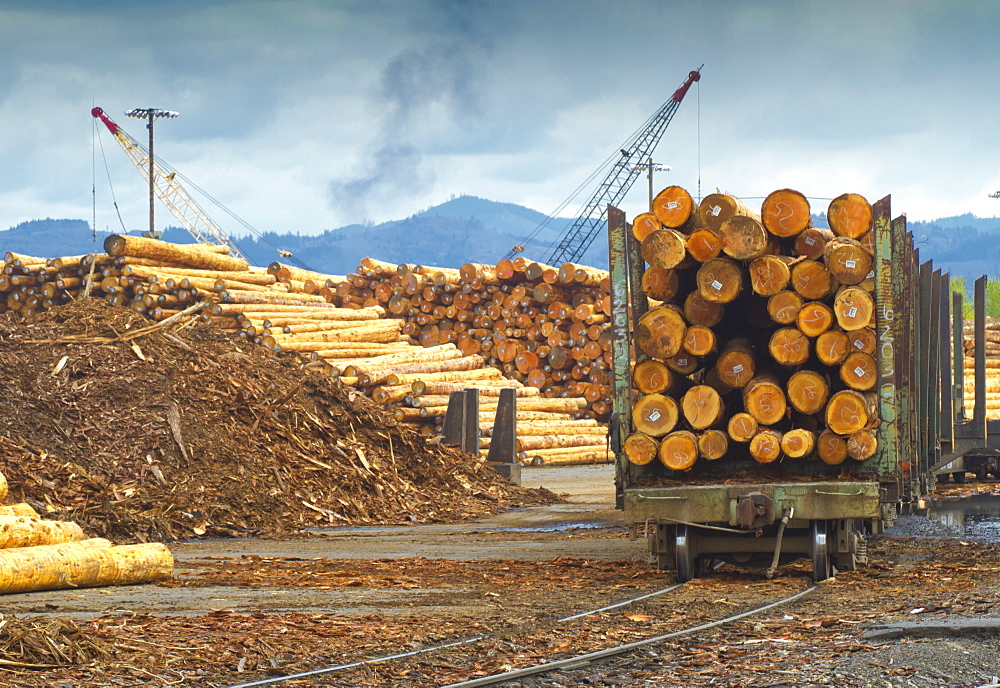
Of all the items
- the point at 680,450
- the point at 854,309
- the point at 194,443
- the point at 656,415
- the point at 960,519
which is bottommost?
the point at 960,519

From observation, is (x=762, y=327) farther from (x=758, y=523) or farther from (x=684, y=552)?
(x=684, y=552)

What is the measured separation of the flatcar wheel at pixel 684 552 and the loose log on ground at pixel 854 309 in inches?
79.4

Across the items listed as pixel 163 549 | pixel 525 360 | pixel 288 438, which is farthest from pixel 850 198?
pixel 525 360

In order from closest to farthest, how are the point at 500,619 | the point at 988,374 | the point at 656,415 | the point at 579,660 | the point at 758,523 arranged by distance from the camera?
the point at 579,660 < the point at 500,619 < the point at 758,523 < the point at 656,415 < the point at 988,374

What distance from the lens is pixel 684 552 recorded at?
398 inches

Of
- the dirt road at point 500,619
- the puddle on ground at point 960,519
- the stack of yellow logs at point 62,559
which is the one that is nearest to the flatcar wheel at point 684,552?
the dirt road at point 500,619

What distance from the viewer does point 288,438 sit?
1791cm

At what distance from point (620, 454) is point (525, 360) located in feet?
71.3

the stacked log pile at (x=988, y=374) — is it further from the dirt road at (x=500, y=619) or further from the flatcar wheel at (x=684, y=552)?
the flatcar wheel at (x=684, y=552)

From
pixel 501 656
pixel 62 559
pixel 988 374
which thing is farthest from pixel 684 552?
pixel 988 374

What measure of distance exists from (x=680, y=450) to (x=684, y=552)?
2.62 ft

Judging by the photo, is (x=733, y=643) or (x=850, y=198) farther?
(x=850, y=198)

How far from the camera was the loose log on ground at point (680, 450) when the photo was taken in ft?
33.4

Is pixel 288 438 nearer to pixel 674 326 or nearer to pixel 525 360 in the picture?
pixel 674 326
